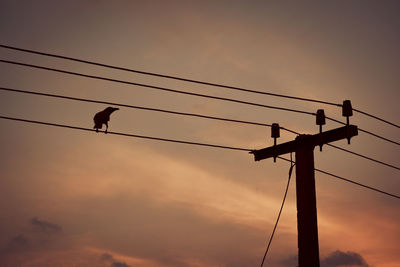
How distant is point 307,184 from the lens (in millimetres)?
12781

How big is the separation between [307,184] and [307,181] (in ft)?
0.27

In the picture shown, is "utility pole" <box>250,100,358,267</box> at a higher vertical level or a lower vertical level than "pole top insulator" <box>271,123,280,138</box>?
lower

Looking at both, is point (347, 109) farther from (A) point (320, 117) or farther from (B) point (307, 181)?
(B) point (307, 181)

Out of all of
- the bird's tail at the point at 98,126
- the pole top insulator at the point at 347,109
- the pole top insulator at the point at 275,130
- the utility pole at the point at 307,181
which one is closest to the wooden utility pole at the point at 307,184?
the utility pole at the point at 307,181

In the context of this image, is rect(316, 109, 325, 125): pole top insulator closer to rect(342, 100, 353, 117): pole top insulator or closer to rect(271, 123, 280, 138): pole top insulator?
rect(342, 100, 353, 117): pole top insulator

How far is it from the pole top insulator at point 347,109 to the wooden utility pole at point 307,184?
23.9 inches

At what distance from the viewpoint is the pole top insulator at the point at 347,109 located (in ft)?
45.7

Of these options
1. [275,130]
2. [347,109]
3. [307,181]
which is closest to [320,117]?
[347,109]

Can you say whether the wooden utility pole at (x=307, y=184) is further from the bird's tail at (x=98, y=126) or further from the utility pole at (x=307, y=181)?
the bird's tail at (x=98, y=126)

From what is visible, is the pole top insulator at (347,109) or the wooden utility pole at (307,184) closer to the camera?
the wooden utility pole at (307,184)

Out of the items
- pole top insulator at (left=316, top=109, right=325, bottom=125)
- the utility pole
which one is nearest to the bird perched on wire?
the utility pole

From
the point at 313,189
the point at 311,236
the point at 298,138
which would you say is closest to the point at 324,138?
the point at 298,138

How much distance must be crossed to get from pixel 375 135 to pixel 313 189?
3829 millimetres

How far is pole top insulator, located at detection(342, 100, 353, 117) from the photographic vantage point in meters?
13.9
